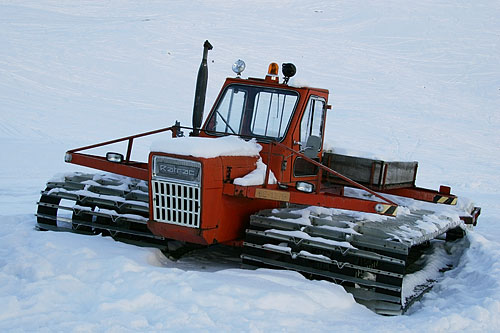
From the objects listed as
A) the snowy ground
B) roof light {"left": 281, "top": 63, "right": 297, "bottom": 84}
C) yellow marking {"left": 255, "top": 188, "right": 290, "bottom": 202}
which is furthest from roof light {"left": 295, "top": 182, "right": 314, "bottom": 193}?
roof light {"left": 281, "top": 63, "right": 297, "bottom": 84}

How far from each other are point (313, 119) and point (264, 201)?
1.32 meters

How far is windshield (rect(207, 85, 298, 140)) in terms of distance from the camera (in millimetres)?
8273

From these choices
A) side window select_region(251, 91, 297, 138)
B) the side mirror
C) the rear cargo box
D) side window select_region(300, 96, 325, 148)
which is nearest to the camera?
the side mirror

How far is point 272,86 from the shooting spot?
8422 mm

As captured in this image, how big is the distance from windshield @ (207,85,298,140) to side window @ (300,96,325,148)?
24 cm

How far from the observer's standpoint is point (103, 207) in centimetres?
850

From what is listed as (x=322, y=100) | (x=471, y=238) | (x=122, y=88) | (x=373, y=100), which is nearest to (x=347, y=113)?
(x=373, y=100)

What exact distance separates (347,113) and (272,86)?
17195mm

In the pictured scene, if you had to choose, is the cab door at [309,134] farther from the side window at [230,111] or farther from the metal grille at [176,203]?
the metal grille at [176,203]

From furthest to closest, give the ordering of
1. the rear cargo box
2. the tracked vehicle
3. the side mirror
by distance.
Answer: the rear cargo box < the side mirror < the tracked vehicle

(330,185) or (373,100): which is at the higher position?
(373,100)

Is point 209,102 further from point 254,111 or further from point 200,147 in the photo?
point 200,147

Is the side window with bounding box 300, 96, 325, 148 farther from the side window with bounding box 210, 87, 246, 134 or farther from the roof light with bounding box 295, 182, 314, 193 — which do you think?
the roof light with bounding box 295, 182, 314, 193

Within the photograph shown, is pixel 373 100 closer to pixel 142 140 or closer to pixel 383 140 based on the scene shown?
pixel 383 140
